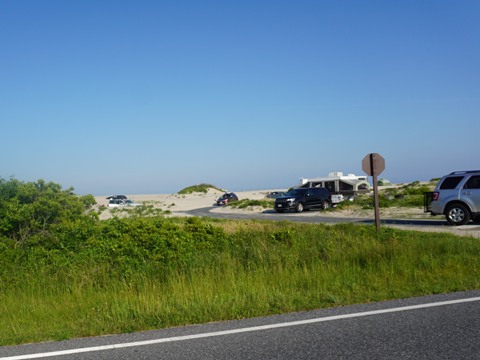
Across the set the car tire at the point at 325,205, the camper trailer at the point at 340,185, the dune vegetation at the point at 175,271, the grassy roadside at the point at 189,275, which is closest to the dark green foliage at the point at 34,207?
the dune vegetation at the point at 175,271

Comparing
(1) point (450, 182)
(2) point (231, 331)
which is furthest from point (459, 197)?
(2) point (231, 331)

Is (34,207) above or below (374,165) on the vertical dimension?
below

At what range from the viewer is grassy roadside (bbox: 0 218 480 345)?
716cm

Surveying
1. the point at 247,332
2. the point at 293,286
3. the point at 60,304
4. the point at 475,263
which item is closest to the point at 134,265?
the point at 60,304

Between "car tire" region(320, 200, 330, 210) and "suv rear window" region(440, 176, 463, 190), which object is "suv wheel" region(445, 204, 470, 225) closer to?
"suv rear window" region(440, 176, 463, 190)

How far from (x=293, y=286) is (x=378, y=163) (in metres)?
8.22

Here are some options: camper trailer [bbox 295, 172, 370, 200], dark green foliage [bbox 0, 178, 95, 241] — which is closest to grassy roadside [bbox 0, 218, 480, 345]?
dark green foliage [bbox 0, 178, 95, 241]

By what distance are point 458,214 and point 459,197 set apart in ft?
2.52

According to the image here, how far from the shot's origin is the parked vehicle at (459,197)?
20219 mm

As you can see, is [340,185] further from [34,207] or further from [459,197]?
[34,207]

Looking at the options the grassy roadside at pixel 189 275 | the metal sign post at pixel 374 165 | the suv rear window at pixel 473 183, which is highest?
the metal sign post at pixel 374 165

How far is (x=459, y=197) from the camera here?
20391mm

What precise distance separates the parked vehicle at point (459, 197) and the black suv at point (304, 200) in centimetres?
Result: 1719

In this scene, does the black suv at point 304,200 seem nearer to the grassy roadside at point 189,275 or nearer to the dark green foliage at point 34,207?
the dark green foliage at point 34,207
